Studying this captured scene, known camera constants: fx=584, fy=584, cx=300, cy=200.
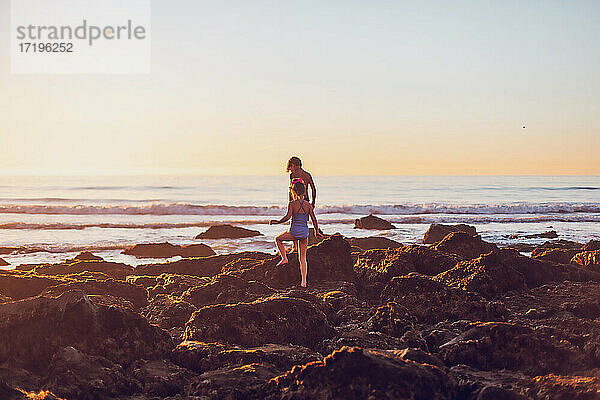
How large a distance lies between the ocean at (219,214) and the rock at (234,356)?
411 inches

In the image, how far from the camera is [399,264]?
29.4 feet

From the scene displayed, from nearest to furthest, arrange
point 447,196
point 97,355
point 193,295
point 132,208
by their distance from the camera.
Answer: point 97,355 < point 193,295 < point 132,208 < point 447,196

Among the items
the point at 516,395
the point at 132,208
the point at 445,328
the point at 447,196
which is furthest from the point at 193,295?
the point at 447,196

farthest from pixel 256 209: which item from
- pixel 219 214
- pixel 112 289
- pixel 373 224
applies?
pixel 112 289

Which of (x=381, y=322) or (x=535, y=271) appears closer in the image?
Result: (x=381, y=322)

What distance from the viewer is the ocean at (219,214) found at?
73.7 ft

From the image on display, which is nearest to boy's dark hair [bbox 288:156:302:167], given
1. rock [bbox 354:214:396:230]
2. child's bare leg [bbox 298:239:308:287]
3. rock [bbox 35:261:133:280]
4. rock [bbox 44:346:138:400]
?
child's bare leg [bbox 298:239:308:287]

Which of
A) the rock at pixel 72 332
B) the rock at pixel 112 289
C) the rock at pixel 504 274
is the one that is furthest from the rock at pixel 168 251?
the rock at pixel 72 332

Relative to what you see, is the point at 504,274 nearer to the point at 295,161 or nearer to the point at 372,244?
the point at 295,161

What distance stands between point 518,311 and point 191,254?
10770 millimetres

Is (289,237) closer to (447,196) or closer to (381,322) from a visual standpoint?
(381,322)

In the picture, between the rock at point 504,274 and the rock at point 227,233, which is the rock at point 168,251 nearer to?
the rock at point 227,233

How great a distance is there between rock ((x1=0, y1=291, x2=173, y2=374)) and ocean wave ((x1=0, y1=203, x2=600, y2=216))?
36.4 metres

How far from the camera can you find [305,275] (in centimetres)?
896
